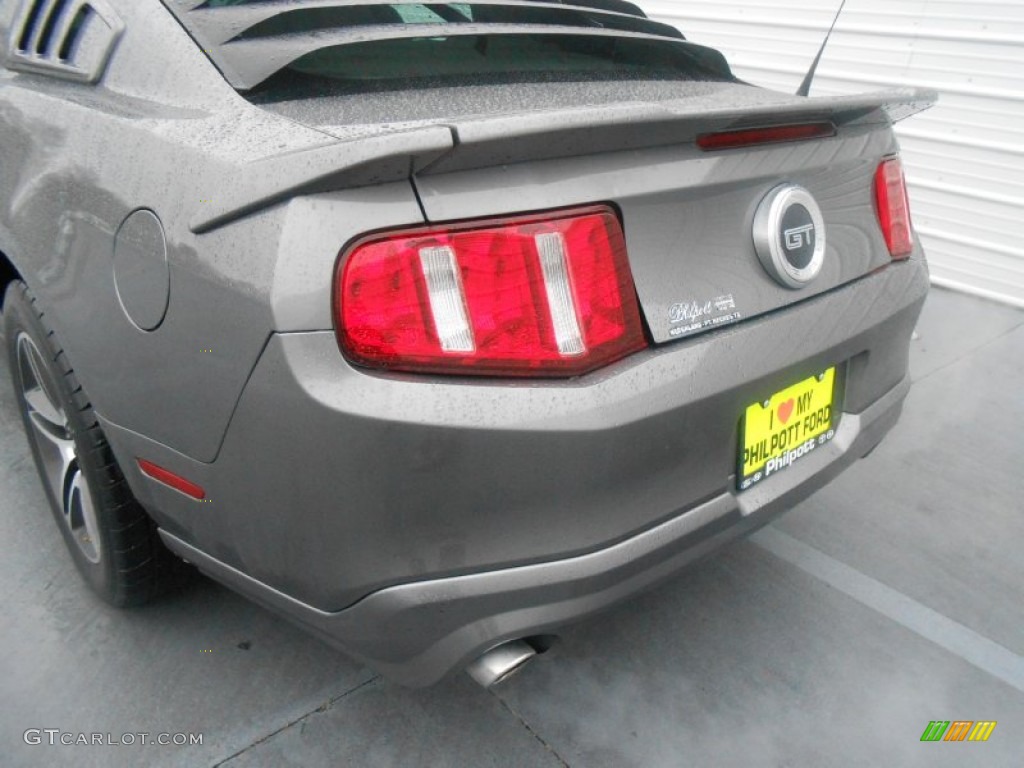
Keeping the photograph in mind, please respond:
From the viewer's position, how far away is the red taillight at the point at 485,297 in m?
1.22

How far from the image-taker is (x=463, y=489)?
1.27m

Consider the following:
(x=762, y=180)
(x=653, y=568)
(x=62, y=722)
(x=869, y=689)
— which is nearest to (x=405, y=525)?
(x=653, y=568)

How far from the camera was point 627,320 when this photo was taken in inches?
53.2

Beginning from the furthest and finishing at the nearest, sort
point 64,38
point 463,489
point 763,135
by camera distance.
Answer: point 64,38, point 763,135, point 463,489

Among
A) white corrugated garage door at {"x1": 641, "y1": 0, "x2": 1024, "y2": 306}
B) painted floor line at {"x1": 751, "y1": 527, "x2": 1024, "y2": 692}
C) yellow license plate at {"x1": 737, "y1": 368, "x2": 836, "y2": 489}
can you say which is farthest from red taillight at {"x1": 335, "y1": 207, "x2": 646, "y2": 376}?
white corrugated garage door at {"x1": 641, "y1": 0, "x2": 1024, "y2": 306}

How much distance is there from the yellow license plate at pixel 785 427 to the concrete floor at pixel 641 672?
0.59 meters

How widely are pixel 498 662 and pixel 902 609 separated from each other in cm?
130

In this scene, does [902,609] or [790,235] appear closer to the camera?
[790,235]

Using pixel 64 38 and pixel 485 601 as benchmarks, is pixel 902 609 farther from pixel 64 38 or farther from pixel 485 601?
pixel 64 38

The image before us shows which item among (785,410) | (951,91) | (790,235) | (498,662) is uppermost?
(790,235)

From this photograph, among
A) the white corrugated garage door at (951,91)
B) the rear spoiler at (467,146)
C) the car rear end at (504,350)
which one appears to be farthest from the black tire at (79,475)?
the white corrugated garage door at (951,91)

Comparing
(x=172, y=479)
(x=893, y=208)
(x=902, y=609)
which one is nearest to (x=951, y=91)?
(x=893, y=208)

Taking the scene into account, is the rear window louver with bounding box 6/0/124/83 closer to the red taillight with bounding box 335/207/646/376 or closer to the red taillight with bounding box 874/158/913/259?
the red taillight with bounding box 335/207/646/376

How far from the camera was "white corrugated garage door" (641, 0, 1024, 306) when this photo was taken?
159 inches
